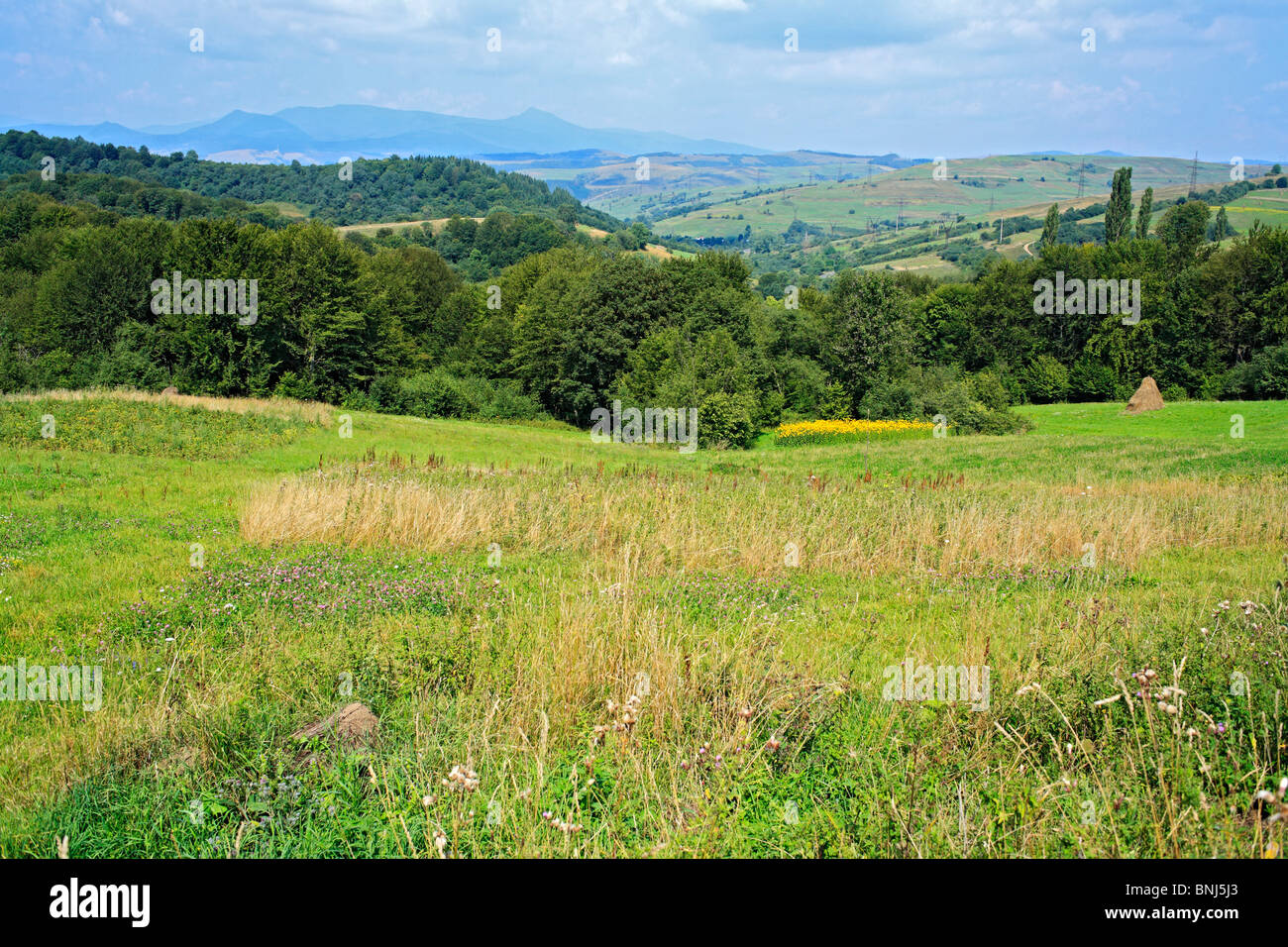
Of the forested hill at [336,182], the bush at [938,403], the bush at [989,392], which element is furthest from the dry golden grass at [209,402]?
the forested hill at [336,182]

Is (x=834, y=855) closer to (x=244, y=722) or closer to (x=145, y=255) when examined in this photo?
(x=244, y=722)

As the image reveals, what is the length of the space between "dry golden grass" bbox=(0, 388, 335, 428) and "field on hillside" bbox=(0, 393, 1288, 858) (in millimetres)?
16121

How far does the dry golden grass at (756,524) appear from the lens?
10.8 m

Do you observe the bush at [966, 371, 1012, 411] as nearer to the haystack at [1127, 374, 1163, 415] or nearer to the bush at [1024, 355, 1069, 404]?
the haystack at [1127, 374, 1163, 415]

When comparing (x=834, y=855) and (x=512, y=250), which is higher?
(x=512, y=250)

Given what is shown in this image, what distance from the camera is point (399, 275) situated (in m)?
71.1

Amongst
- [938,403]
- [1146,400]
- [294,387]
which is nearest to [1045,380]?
[1146,400]

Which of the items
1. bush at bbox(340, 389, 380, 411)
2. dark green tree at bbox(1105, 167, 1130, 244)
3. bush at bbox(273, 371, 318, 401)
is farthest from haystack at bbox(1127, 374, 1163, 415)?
bush at bbox(273, 371, 318, 401)

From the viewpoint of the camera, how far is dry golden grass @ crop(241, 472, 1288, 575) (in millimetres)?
10789

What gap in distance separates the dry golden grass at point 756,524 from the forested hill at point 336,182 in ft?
445

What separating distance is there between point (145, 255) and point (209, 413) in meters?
34.8

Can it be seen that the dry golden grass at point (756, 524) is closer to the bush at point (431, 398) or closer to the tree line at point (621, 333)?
the tree line at point (621, 333)
